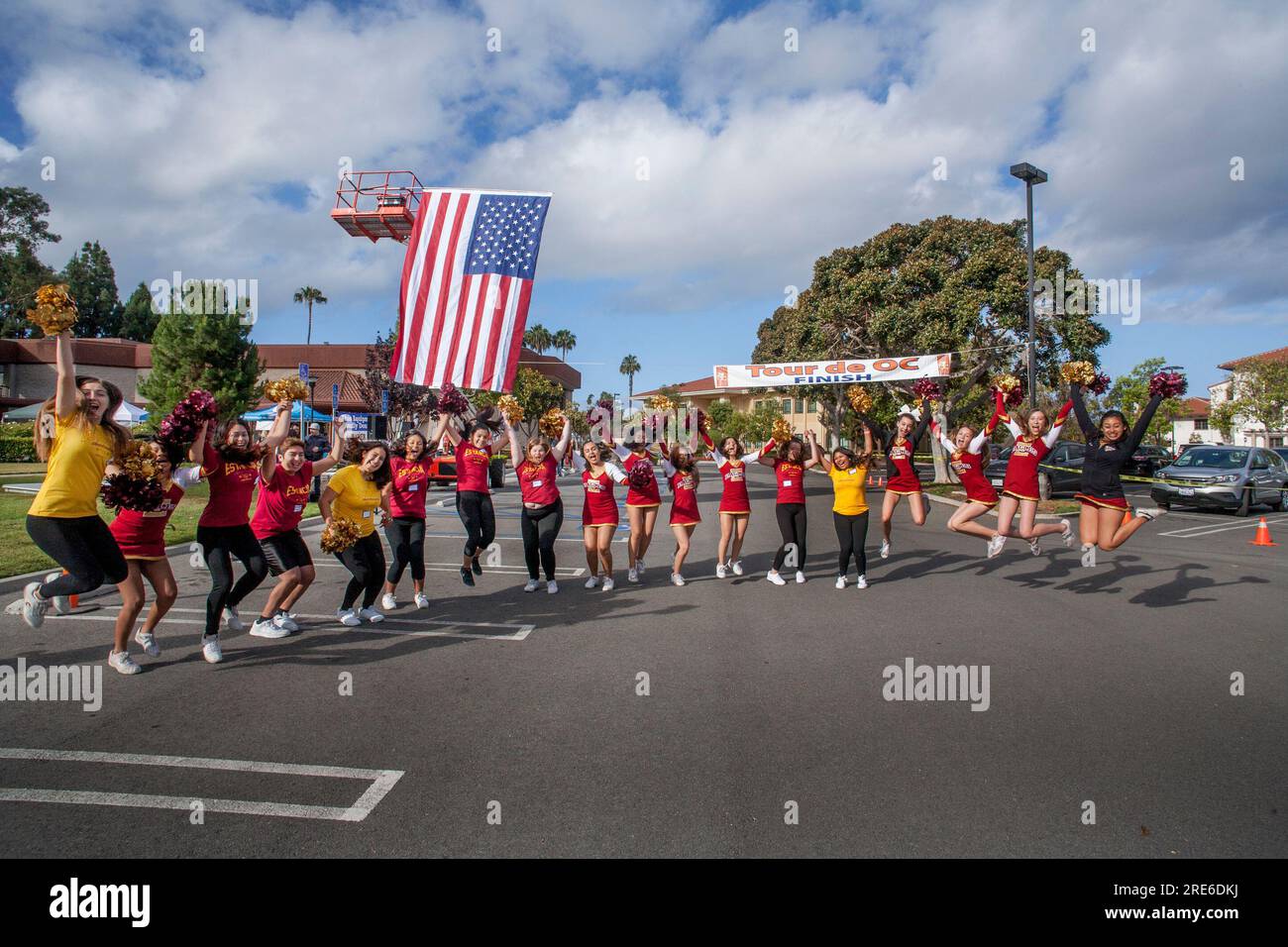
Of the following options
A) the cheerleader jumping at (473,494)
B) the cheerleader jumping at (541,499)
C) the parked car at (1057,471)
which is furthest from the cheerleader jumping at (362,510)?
the parked car at (1057,471)

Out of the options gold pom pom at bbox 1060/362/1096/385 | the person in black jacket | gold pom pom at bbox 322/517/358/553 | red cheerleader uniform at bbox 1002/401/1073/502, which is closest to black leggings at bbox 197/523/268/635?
gold pom pom at bbox 322/517/358/553

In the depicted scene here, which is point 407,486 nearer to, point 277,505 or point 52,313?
point 277,505

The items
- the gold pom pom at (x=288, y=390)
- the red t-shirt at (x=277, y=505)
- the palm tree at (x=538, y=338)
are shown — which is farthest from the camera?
the palm tree at (x=538, y=338)

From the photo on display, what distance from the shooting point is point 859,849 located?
310 centimetres

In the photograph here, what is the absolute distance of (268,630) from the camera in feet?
21.0

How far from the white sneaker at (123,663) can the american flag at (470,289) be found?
4536 millimetres

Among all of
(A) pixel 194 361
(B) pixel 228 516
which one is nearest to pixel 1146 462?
(B) pixel 228 516

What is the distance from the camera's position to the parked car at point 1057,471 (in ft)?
65.1

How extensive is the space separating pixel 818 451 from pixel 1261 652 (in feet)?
14.7

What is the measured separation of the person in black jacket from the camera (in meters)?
8.10

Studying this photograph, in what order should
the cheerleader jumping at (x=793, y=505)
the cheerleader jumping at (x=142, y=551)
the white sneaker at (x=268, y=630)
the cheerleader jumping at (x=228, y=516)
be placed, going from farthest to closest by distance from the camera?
the cheerleader jumping at (x=793, y=505) < the white sneaker at (x=268, y=630) < the cheerleader jumping at (x=228, y=516) < the cheerleader jumping at (x=142, y=551)

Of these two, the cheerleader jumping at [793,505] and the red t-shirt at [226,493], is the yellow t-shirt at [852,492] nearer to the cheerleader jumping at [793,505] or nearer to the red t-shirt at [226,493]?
the cheerleader jumping at [793,505]

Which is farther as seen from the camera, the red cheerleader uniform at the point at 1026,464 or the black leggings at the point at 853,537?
the red cheerleader uniform at the point at 1026,464
